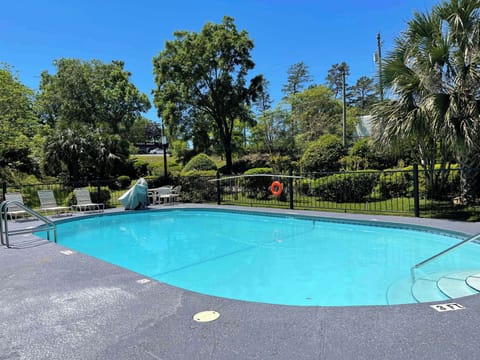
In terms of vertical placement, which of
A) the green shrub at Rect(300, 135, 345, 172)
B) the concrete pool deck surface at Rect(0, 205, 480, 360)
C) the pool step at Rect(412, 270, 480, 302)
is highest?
the green shrub at Rect(300, 135, 345, 172)

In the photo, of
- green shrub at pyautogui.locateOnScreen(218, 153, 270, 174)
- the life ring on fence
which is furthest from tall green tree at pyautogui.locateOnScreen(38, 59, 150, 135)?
the life ring on fence

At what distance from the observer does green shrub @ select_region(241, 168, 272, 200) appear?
13.7 meters

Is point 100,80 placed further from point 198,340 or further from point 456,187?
point 198,340

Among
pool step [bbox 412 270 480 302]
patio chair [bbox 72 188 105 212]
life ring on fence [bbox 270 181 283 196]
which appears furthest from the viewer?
patio chair [bbox 72 188 105 212]

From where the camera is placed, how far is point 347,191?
40.1 ft

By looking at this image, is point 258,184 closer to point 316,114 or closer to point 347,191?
point 347,191

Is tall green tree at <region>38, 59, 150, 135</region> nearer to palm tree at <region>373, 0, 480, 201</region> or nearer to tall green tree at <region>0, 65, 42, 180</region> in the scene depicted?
tall green tree at <region>0, 65, 42, 180</region>

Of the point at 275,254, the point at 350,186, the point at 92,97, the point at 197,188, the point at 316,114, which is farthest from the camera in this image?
the point at 92,97

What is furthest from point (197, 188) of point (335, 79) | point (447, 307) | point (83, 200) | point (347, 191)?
point (335, 79)

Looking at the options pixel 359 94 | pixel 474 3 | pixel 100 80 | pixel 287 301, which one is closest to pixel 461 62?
pixel 474 3

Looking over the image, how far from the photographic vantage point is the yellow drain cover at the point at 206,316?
120 inches

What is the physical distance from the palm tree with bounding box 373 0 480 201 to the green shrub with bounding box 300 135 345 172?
5.21 metres

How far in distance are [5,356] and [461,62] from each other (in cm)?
984

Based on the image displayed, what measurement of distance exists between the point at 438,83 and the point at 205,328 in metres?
8.47
